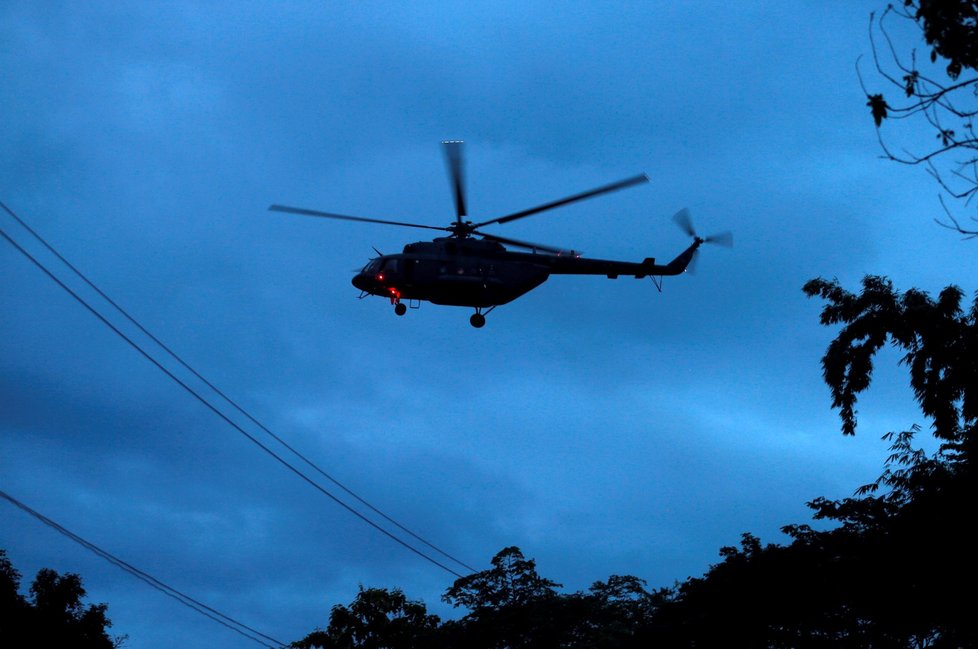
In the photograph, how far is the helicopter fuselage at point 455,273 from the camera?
34906mm

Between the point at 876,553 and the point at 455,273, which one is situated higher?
the point at 455,273

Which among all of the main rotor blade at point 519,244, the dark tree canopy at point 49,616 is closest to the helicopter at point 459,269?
the main rotor blade at point 519,244

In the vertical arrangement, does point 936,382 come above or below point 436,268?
below

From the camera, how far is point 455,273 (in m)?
34.9

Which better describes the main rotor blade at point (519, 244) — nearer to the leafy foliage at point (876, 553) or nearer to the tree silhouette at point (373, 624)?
the leafy foliage at point (876, 553)

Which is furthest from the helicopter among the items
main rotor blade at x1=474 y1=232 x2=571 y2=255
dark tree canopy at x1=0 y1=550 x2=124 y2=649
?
dark tree canopy at x1=0 y1=550 x2=124 y2=649

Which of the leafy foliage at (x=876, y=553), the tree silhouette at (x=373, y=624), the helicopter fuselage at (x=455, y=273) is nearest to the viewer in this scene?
the leafy foliage at (x=876, y=553)

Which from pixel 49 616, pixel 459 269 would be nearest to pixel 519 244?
pixel 459 269

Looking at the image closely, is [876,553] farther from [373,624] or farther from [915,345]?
[373,624]

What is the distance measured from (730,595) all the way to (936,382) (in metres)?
8.90

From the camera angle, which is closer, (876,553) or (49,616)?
(876,553)

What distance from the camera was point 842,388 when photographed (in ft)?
109

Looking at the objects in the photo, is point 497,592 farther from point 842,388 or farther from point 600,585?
point 842,388

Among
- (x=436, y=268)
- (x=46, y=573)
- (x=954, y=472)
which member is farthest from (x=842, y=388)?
(x=46, y=573)
